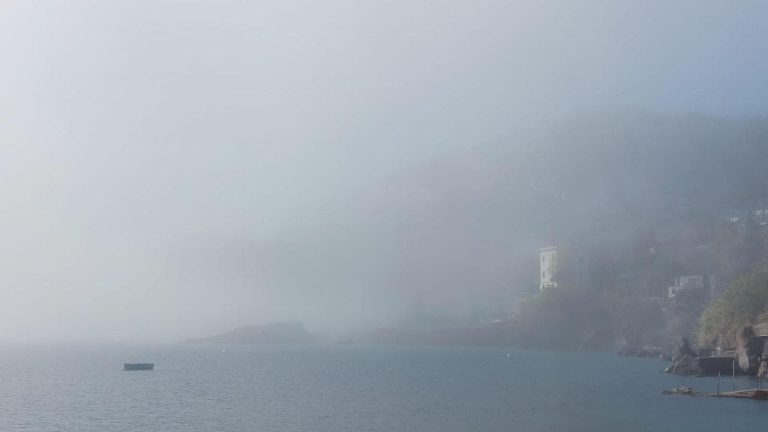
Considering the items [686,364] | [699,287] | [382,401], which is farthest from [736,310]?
[382,401]

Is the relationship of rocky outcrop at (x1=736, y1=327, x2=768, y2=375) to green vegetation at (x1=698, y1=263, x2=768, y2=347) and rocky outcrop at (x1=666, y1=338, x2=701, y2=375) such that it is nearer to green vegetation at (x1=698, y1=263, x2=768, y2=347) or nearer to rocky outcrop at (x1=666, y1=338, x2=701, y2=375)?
rocky outcrop at (x1=666, y1=338, x2=701, y2=375)

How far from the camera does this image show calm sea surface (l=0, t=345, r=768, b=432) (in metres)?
65.6

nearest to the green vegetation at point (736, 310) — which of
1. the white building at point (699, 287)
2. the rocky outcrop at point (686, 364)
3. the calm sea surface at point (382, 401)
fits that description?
the rocky outcrop at point (686, 364)

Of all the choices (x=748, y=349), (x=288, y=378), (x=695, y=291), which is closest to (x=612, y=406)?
(x=748, y=349)

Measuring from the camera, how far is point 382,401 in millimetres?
82562

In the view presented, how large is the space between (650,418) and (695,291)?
363 ft

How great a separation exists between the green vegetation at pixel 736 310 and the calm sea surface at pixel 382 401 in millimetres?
9833

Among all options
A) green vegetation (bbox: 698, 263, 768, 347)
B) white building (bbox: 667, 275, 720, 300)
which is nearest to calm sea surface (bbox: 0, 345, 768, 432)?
green vegetation (bbox: 698, 263, 768, 347)

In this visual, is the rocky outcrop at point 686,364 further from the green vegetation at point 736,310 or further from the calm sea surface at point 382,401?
the green vegetation at point 736,310

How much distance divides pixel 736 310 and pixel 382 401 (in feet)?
202

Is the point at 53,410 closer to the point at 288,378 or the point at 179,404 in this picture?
the point at 179,404

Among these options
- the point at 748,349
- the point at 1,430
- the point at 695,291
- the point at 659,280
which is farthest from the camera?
the point at 659,280

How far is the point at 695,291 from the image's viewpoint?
170 metres

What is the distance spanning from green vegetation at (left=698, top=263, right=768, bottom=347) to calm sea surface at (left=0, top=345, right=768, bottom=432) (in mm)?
9833
